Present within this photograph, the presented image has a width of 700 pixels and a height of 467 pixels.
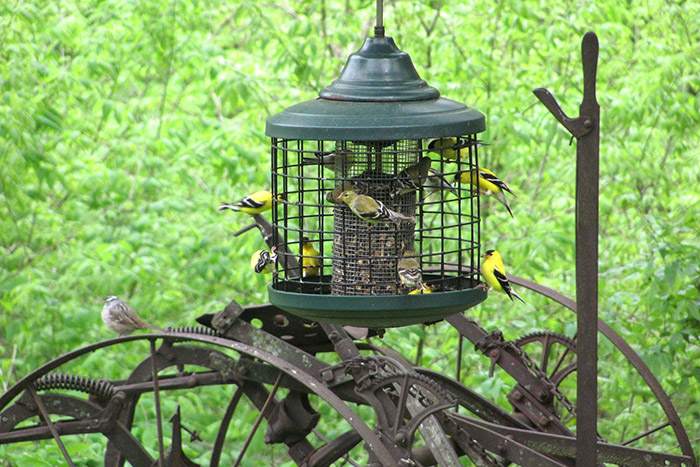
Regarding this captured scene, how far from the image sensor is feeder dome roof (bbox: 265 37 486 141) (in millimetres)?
2729

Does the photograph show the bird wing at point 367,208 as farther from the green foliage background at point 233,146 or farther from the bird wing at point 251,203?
the green foliage background at point 233,146

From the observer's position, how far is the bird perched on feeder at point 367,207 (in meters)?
2.93

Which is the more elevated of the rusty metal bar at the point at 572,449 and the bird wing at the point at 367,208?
the bird wing at the point at 367,208

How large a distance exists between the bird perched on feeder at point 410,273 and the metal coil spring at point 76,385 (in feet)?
4.21

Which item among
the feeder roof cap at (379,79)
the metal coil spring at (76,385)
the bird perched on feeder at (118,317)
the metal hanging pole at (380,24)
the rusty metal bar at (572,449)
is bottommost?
the rusty metal bar at (572,449)

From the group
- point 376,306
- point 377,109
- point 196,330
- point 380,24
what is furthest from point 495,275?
point 196,330

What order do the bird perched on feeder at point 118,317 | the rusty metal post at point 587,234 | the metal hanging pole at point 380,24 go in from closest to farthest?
the rusty metal post at point 587,234 < the metal hanging pole at point 380,24 < the bird perched on feeder at point 118,317

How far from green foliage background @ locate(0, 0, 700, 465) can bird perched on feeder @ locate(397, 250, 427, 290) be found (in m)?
2.48

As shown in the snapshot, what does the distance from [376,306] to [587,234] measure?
29.4 inches

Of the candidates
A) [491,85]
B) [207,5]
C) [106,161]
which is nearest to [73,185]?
[106,161]

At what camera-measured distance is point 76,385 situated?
11.8 ft

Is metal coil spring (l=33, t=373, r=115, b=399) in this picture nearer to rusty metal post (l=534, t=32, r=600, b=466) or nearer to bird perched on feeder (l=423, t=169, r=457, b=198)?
bird perched on feeder (l=423, t=169, r=457, b=198)

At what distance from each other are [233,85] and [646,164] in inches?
107

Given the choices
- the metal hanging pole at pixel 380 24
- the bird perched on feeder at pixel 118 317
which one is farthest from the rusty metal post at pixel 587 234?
the bird perched on feeder at pixel 118 317
